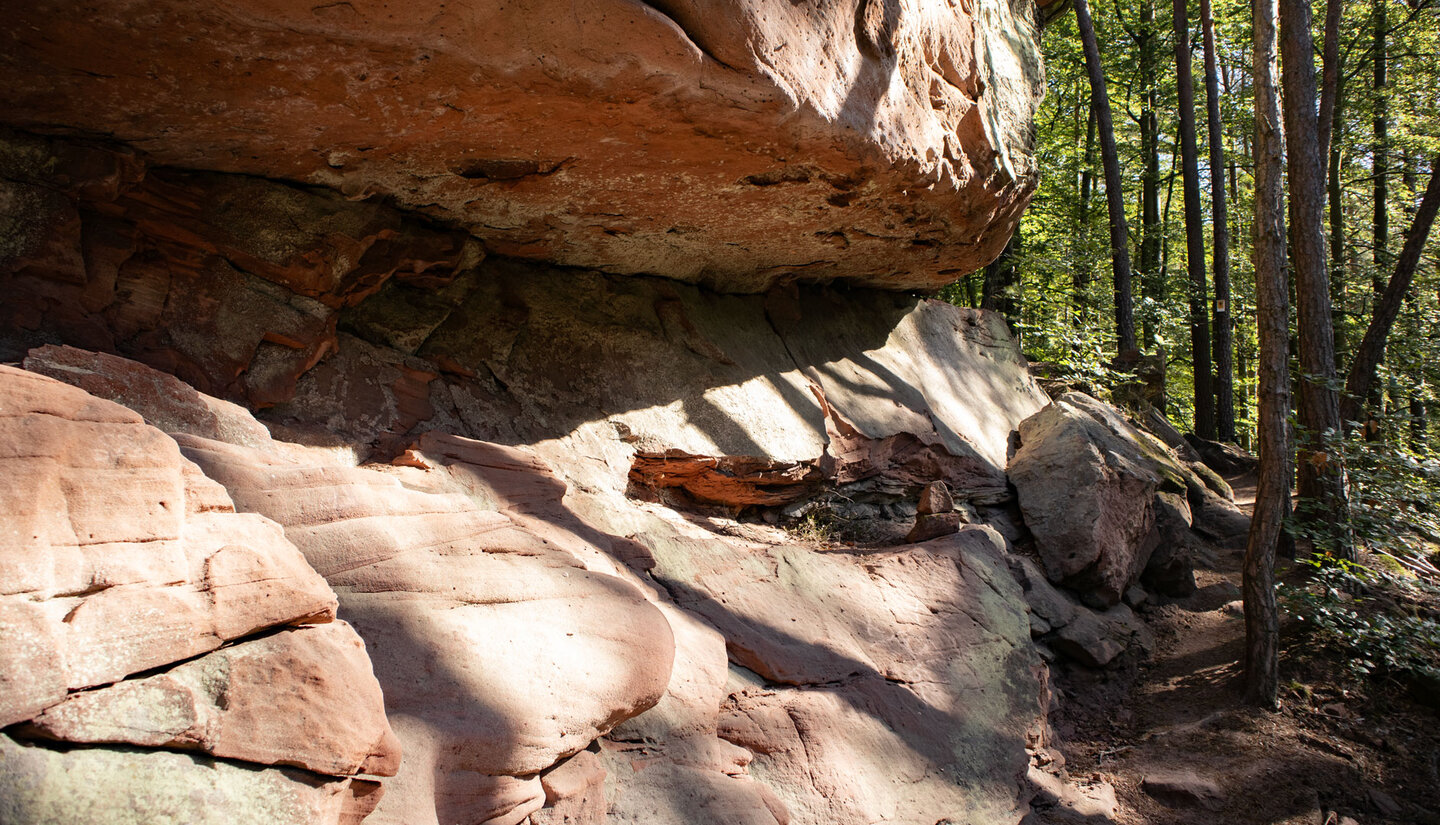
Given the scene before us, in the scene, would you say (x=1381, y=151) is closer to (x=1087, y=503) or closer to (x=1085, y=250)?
(x=1085, y=250)

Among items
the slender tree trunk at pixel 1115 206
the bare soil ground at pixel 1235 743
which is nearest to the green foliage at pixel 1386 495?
the bare soil ground at pixel 1235 743

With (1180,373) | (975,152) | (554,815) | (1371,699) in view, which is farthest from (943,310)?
(1180,373)

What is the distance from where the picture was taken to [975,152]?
19.5 feet

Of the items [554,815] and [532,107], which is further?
[532,107]

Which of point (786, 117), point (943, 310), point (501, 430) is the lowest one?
point (501, 430)

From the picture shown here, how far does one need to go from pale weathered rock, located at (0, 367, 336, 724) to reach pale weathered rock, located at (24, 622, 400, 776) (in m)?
0.05

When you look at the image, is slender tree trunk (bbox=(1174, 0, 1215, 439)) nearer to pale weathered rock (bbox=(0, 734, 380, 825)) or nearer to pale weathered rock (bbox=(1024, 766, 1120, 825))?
pale weathered rock (bbox=(1024, 766, 1120, 825))

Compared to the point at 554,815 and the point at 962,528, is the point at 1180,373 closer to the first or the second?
the point at 962,528

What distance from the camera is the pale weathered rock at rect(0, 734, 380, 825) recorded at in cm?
175

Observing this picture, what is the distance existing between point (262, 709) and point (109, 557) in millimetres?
541

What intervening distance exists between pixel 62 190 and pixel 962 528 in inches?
209

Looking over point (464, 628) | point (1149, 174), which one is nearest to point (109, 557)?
point (464, 628)

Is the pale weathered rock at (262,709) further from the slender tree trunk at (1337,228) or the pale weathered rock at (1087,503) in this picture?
the slender tree trunk at (1337,228)

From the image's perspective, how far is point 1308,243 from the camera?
733cm
